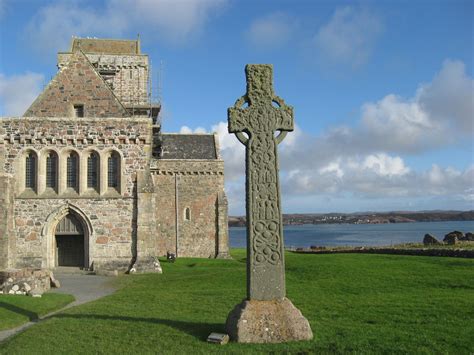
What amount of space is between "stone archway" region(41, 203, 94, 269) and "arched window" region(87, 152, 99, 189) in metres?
1.60

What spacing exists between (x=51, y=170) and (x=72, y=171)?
115cm

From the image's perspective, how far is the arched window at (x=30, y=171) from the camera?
28.1 m

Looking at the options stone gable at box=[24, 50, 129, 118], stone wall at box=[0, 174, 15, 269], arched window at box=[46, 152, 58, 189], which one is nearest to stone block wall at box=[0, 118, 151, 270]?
stone wall at box=[0, 174, 15, 269]

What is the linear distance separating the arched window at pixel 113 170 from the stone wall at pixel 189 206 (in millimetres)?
9854

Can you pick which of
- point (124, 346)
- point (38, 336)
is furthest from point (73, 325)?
point (124, 346)

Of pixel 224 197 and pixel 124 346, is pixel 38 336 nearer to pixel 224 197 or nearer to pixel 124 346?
pixel 124 346

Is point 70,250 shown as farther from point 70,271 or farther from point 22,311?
point 22,311

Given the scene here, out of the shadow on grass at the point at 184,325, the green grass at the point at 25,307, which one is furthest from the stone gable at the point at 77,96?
the shadow on grass at the point at 184,325

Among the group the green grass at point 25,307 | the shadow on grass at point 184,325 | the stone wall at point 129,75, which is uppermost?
the stone wall at point 129,75

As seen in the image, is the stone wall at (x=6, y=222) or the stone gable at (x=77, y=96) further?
the stone gable at (x=77, y=96)

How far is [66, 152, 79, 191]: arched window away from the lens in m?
28.2

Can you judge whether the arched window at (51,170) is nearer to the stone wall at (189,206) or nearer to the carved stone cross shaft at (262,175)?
the stone wall at (189,206)

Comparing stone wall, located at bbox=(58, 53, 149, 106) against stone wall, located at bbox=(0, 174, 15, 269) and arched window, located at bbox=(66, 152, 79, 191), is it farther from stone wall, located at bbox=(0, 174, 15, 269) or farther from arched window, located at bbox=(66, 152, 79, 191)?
stone wall, located at bbox=(0, 174, 15, 269)

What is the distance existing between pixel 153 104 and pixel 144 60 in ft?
27.2
